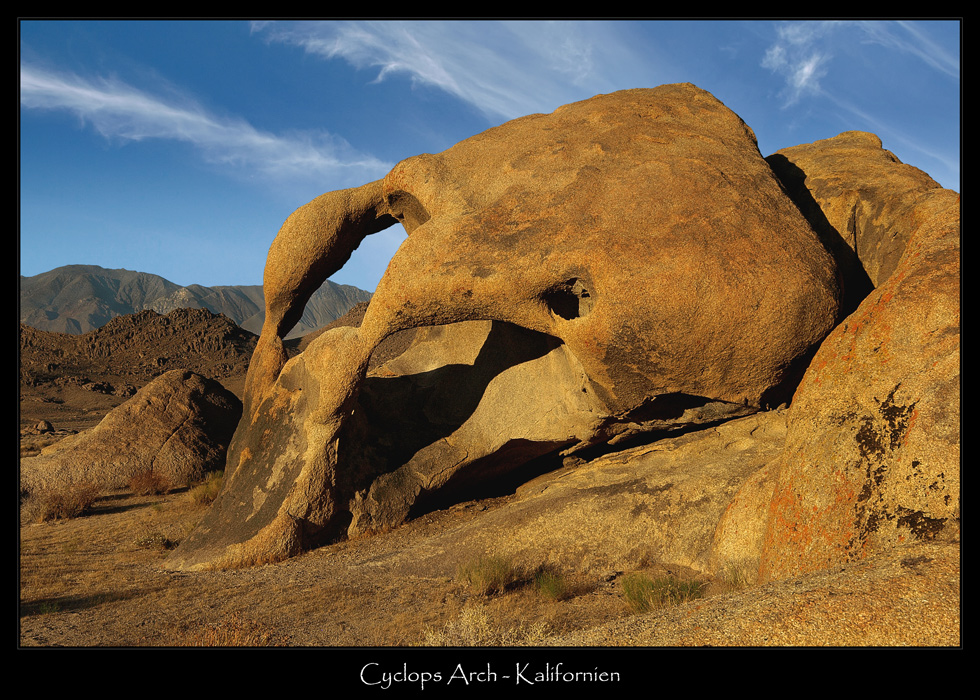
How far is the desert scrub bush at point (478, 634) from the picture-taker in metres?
3.40

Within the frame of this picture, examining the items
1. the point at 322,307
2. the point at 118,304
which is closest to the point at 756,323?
the point at 322,307

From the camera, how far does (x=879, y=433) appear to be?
326cm

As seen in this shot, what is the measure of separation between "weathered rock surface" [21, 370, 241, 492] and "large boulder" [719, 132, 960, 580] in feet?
22.4

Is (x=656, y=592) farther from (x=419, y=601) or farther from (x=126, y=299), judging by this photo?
(x=126, y=299)

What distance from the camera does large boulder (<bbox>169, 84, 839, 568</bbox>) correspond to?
4.22m

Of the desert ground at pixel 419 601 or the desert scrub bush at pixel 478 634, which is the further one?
the desert scrub bush at pixel 478 634

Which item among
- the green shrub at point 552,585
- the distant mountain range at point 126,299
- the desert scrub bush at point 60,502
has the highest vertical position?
the distant mountain range at point 126,299

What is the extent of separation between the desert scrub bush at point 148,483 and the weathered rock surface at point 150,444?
4cm

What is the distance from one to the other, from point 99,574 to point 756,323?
203 inches

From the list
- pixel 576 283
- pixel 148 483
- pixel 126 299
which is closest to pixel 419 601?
pixel 576 283

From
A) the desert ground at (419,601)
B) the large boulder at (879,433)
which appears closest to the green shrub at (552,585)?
the desert ground at (419,601)

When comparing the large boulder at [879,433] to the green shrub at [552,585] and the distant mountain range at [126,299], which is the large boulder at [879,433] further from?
the distant mountain range at [126,299]

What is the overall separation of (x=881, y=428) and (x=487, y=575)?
2499 mm

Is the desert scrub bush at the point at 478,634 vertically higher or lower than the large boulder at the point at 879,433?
lower
